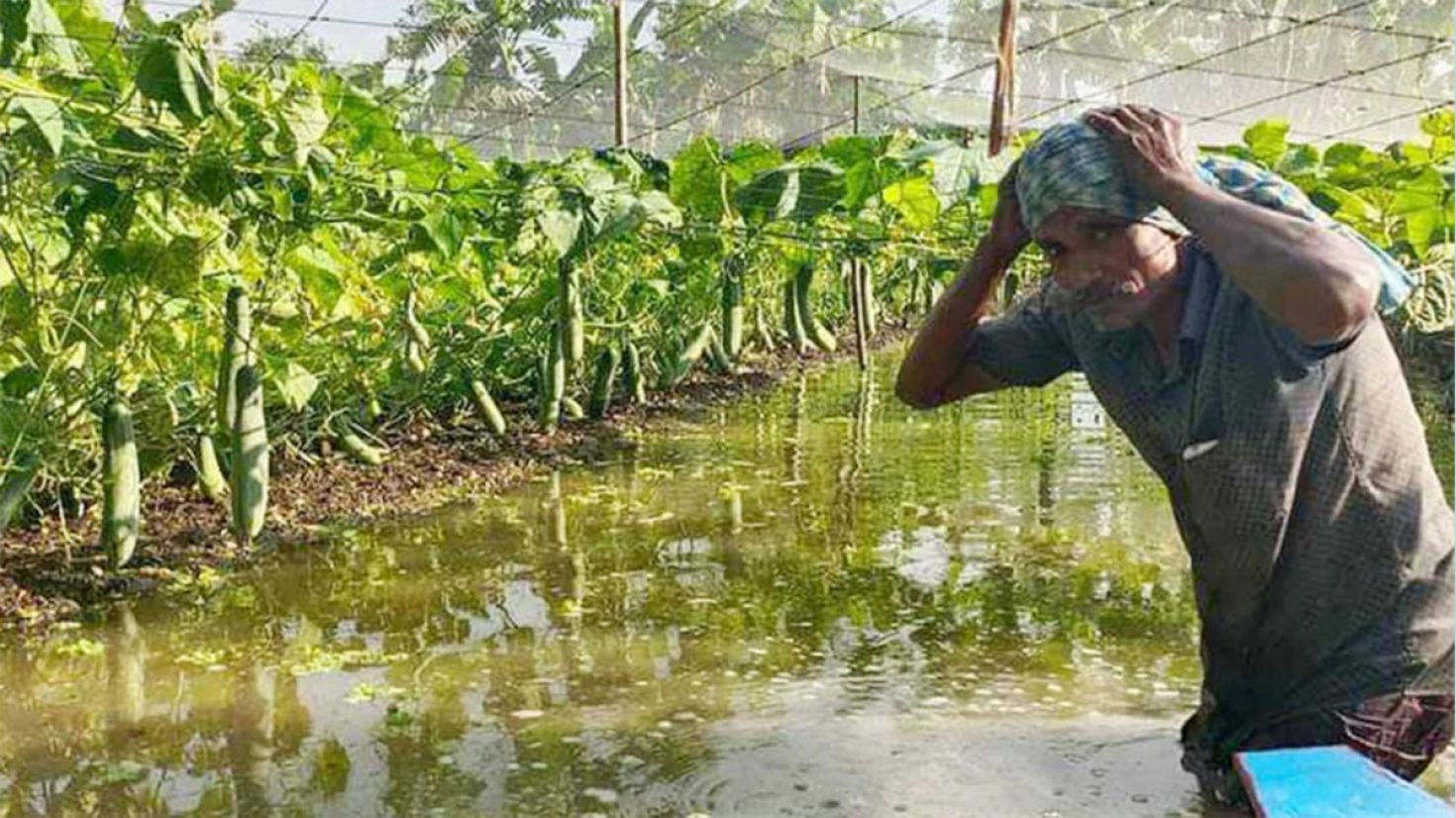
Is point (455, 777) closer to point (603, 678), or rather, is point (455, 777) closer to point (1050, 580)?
point (603, 678)

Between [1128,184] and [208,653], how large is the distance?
379 centimetres

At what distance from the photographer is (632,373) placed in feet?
36.4

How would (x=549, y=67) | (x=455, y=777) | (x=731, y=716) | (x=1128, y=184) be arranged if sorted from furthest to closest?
(x=549, y=67) → (x=731, y=716) → (x=455, y=777) → (x=1128, y=184)

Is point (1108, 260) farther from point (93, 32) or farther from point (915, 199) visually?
point (915, 199)

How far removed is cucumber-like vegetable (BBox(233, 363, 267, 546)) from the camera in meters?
5.67

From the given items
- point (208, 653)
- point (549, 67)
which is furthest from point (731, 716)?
point (549, 67)

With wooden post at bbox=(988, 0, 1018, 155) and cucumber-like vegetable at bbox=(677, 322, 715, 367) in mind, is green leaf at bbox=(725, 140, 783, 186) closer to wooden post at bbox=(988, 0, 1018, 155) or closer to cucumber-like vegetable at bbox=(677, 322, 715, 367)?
wooden post at bbox=(988, 0, 1018, 155)

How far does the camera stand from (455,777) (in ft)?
12.5

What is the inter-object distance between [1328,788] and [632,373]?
9298 mm

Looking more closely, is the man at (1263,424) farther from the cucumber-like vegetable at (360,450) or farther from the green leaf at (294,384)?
the cucumber-like vegetable at (360,450)

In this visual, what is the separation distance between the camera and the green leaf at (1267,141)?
6.89 m

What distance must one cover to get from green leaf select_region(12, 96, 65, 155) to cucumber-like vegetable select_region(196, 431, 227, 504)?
8.86 ft

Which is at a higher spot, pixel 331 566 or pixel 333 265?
pixel 333 265

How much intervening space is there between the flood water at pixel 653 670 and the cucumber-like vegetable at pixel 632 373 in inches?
131
